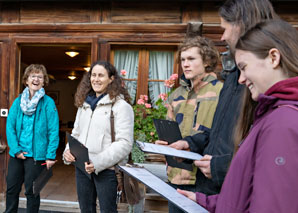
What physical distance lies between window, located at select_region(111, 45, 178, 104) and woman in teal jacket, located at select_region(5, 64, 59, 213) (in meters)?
1.55

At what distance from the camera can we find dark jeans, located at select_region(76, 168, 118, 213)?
2.38 m

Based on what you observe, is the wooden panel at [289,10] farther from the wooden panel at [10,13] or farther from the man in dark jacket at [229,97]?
the wooden panel at [10,13]

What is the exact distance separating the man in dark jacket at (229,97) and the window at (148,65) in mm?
2928

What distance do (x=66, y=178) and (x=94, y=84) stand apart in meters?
4.02

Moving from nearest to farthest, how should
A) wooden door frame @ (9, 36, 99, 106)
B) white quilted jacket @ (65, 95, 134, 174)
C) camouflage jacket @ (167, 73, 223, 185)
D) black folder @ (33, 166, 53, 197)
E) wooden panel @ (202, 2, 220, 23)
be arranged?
camouflage jacket @ (167, 73, 223, 185) < white quilted jacket @ (65, 95, 134, 174) < black folder @ (33, 166, 53, 197) < wooden panel @ (202, 2, 220, 23) < wooden door frame @ (9, 36, 99, 106)

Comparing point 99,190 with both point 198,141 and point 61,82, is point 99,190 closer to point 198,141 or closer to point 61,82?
point 198,141

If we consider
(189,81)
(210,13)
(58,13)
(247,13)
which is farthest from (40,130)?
(210,13)

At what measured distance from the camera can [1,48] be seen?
177 inches

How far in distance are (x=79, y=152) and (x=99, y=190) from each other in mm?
376

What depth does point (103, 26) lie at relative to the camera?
169 inches

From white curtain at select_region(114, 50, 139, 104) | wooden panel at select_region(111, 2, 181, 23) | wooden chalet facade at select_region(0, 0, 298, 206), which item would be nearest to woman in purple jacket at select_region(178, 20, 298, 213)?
wooden chalet facade at select_region(0, 0, 298, 206)

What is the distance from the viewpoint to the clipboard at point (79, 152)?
2211 mm

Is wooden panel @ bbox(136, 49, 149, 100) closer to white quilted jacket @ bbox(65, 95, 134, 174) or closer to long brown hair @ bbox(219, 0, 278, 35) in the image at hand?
white quilted jacket @ bbox(65, 95, 134, 174)

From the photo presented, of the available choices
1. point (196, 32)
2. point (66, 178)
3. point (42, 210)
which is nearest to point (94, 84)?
point (196, 32)
